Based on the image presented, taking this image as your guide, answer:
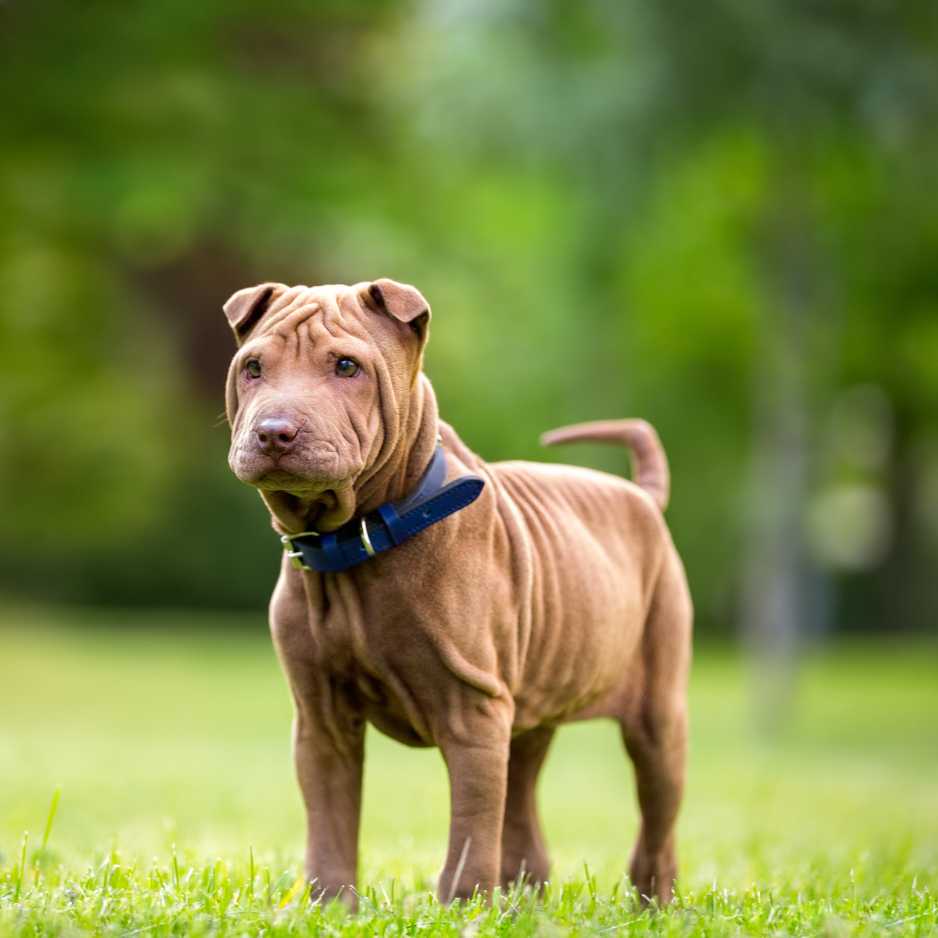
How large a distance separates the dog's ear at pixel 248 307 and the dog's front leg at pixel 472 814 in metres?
1.23

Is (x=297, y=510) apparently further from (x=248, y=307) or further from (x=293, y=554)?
(x=248, y=307)

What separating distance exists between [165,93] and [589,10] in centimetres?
446

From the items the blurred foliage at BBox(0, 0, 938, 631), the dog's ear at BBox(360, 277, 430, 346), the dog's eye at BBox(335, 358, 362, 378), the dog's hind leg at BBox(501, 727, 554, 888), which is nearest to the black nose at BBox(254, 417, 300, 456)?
the dog's eye at BBox(335, 358, 362, 378)

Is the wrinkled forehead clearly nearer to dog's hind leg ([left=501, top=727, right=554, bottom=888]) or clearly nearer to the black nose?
the black nose

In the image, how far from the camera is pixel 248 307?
164 inches

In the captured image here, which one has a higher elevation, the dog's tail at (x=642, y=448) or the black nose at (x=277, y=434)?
the dog's tail at (x=642, y=448)

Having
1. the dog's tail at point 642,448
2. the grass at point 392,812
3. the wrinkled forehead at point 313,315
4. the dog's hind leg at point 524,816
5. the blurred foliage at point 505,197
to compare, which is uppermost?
the blurred foliage at point 505,197

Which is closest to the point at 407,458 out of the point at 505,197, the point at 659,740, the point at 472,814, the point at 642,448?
the point at 472,814

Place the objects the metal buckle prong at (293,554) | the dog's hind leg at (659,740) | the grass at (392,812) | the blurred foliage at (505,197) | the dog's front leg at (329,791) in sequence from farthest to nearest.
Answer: the blurred foliage at (505,197)
the dog's hind leg at (659,740)
the dog's front leg at (329,791)
the metal buckle prong at (293,554)
the grass at (392,812)

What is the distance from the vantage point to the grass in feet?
12.8

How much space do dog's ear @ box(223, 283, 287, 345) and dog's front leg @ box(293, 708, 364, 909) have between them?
107 cm

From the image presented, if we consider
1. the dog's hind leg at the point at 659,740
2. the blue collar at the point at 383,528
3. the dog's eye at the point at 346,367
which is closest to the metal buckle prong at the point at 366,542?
the blue collar at the point at 383,528

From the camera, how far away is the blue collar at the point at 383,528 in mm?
4086

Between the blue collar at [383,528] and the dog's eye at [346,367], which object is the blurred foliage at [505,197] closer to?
the blue collar at [383,528]
